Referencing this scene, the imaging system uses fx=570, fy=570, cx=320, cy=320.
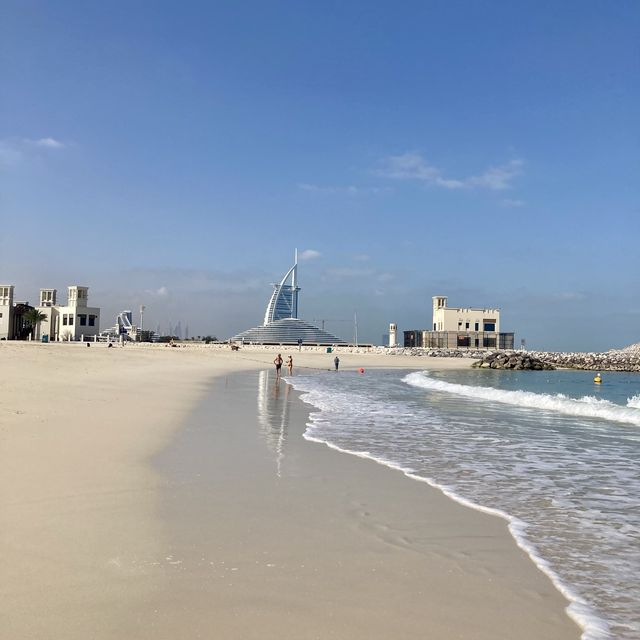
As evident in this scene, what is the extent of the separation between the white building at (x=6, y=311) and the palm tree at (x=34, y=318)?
8.61 ft

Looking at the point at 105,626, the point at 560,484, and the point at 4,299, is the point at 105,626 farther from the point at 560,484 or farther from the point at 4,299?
the point at 4,299

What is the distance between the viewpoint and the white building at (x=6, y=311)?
3772 inches

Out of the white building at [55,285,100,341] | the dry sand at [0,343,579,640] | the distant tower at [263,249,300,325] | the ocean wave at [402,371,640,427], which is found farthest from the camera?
the distant tower at [263,249,300,325]

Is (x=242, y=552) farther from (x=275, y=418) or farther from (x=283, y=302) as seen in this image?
(x=283, y=302)

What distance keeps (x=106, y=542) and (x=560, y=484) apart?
5960 millimetres

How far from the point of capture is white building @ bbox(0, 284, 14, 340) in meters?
95.8

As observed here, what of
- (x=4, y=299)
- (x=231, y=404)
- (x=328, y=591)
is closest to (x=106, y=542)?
(x=328, y=591)

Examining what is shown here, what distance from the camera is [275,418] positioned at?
14.4 meters

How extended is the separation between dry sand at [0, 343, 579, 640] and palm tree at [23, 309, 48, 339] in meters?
98.5

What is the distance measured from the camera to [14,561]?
4172 millimetres

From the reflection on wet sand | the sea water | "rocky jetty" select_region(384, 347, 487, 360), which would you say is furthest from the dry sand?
"rocky jetty" select_region(384, 347, 487, 360)

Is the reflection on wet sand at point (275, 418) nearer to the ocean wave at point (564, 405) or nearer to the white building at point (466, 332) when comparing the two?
the ocean wave at point (564, 405)

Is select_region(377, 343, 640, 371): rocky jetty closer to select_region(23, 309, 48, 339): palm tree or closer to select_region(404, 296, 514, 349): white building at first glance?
select_region(404, 296, 514, 349): white building

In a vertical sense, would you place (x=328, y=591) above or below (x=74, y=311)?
below
